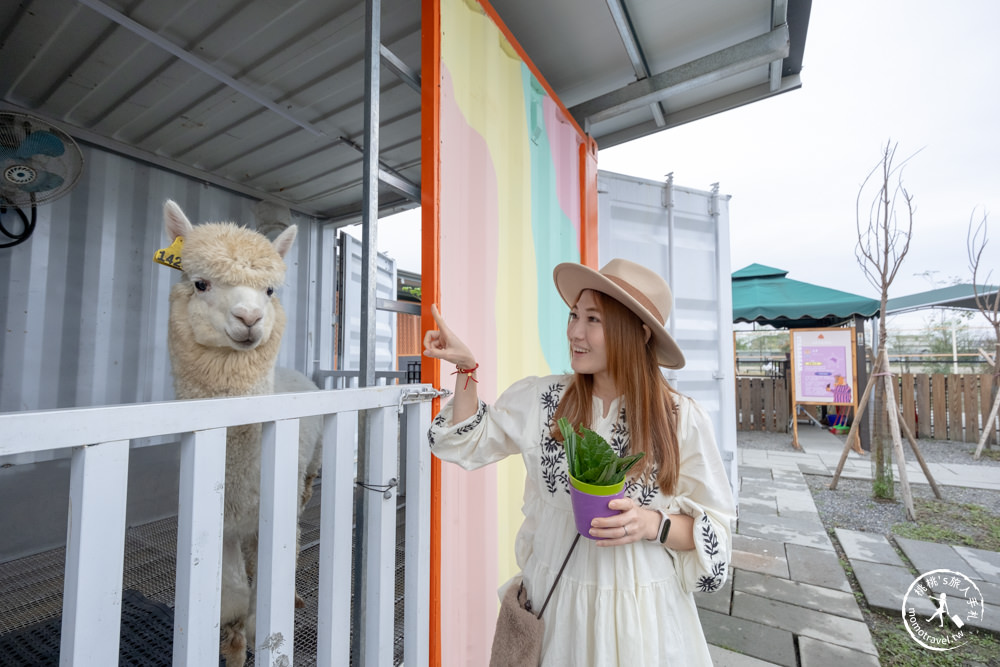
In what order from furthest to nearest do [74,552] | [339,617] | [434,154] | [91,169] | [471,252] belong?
[91,169], [471,252], [434,154], [339,617], [74,552]

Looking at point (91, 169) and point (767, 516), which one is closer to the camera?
point (91, 169)

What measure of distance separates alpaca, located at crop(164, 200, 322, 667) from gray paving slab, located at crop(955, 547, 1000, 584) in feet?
16.0

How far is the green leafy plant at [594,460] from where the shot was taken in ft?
3.45

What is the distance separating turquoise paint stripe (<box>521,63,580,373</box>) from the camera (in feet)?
9.05

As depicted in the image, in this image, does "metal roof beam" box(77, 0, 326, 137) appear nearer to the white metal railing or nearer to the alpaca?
the alpaca

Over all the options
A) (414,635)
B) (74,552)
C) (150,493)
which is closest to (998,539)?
(414,635)

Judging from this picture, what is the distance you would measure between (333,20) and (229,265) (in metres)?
1.79

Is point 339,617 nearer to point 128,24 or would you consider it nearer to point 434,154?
point 434,154

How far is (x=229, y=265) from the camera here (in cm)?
168

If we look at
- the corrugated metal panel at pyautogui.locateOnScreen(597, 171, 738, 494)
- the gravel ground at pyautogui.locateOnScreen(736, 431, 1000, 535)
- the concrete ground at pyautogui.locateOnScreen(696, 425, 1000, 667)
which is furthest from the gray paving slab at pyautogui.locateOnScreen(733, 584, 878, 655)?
the gravel ground at pyautogui.locateOnScreen(736, 431, 1000, 535)

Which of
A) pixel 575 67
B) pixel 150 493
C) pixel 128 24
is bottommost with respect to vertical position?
pixel 150 493

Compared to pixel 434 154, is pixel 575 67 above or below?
above

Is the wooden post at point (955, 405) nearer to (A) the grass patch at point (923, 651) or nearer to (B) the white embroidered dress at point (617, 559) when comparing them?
(A) the grass patch at point (923, 651)

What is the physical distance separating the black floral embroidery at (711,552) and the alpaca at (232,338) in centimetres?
167
